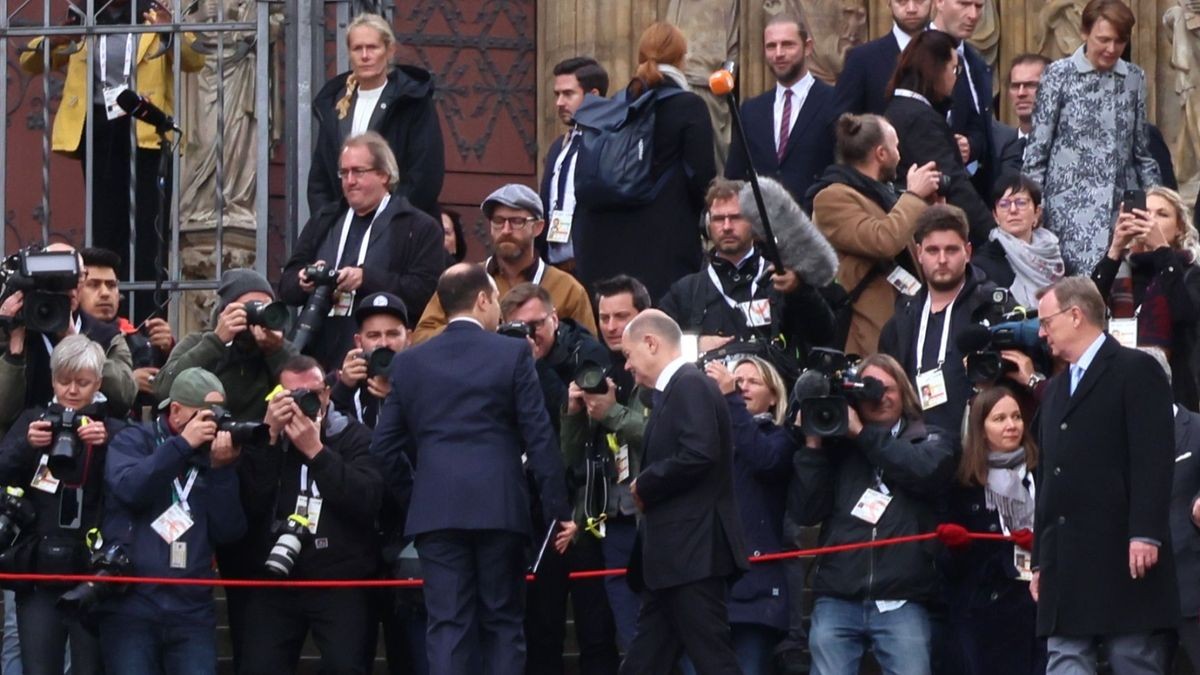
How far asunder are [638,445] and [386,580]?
1.17 m

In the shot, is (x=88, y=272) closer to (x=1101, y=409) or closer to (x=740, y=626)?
(x=740, y=626)

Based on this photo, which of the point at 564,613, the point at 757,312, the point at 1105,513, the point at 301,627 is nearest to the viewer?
the point at 1105,513

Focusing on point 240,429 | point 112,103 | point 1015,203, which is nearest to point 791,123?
point 1015,203

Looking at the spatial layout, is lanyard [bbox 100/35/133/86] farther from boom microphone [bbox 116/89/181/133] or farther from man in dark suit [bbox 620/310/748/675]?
man in dark suit [bbox 620/310/748/675]

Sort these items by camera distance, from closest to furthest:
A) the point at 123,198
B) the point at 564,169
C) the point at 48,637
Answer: the point at 48,637 < the point at 564,169 < the point at 123,198

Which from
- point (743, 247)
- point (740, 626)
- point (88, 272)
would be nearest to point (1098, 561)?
point (740, 626)

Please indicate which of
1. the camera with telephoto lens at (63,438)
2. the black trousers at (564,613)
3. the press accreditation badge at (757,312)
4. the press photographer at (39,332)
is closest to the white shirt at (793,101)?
the press accreditation badge at (757,312)

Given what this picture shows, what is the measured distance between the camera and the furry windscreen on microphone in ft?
42.5

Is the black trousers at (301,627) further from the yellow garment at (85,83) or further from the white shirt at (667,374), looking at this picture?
the yellow garment at (85,83)

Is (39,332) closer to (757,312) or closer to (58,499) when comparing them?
(58,499)

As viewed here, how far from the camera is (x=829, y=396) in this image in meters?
12.3

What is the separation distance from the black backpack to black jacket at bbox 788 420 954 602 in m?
2.23

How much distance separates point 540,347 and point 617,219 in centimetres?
141

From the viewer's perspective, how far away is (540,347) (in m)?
13.2
